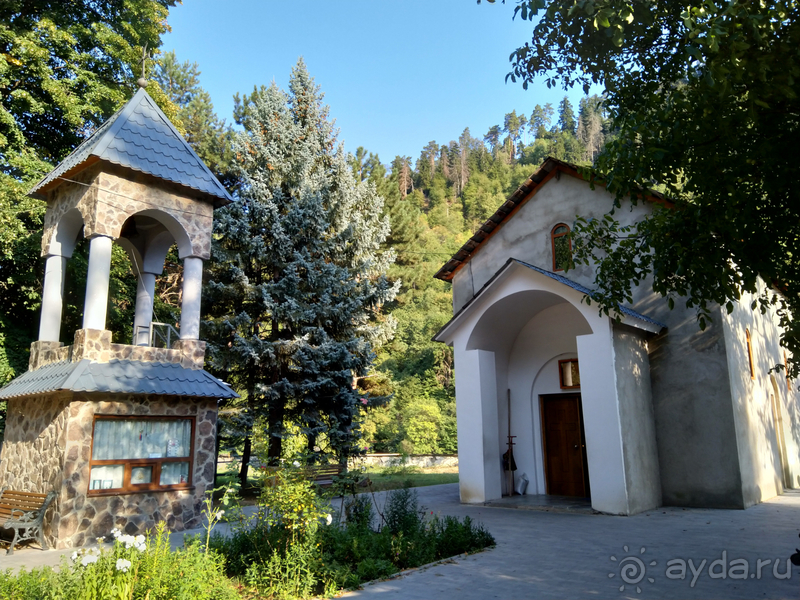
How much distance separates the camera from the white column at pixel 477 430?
12258 millimetres

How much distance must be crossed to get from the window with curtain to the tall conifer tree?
420 cm

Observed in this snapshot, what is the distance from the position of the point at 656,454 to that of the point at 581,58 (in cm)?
838

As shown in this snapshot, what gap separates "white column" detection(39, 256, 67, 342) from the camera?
11.0 m

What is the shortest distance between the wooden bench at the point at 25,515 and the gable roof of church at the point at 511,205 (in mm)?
10124

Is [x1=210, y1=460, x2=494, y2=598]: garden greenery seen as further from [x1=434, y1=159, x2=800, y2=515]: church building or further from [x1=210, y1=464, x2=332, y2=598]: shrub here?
[x1=434, y1=159, x2=800, y2=515]: church building

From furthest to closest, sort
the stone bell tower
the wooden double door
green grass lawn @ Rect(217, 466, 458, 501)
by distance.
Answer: green grass lawn @ Rect(217, 466, 458, 501)
the wooden double door
the stone bell tower

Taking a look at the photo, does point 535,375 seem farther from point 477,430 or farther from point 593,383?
point 593,383

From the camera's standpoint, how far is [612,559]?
709 centimetres

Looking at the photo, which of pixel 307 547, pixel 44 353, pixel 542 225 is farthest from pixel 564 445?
pixel 44 353

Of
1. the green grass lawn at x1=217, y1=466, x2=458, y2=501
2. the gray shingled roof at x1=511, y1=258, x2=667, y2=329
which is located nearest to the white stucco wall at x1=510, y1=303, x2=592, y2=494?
the gray shingled roof at x1=511, y1=258, x2=667, y2=329

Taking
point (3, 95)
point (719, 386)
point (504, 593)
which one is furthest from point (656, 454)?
point (3, 95)

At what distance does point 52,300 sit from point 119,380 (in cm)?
292

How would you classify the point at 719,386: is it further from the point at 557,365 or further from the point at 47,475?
the point at 47,475

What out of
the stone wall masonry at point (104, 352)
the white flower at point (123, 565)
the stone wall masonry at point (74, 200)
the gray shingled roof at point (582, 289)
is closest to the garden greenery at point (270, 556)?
the white flower at point (123, 565)
